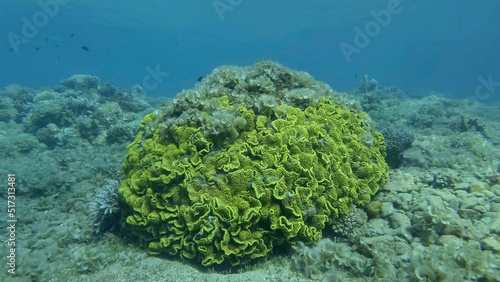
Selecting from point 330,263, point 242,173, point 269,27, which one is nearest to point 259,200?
point 242,173

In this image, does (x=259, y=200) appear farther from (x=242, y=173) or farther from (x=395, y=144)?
(x=395, y=144)

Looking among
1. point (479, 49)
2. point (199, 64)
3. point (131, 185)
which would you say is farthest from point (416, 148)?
point (199, 64)

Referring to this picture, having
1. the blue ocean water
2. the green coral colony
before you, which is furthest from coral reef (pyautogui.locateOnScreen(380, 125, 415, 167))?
the blue ocean water

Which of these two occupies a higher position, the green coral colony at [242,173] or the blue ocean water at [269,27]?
the blue ocean water at [269,27]

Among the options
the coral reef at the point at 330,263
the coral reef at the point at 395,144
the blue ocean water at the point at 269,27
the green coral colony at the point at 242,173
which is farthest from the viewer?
the blue ocean water at the point at 269,27

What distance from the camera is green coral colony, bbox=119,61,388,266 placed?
15.0 ft

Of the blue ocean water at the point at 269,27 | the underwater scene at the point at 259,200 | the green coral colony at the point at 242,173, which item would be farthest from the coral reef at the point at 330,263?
the blue ocean water at the point at 269,27

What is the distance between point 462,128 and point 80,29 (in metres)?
110

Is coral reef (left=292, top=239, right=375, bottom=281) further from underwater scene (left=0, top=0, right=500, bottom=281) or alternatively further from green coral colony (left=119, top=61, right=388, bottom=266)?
green coral colony (left=119, top=61, right=388, bottom=266)

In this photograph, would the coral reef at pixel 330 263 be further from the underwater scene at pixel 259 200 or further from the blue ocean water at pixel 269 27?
the blue ocean water at pixel 269 27

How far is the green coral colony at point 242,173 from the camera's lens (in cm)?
458

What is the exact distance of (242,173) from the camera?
4.78 m

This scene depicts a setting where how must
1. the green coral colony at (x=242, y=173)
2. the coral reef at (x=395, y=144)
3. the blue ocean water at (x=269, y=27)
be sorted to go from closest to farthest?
1. the green coral colony at (x=242, y=173)
2. the coral reef at (x=395, y=144)
3. the blue ocean water at (x=269, y=27)

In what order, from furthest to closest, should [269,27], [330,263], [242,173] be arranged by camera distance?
[269,27]
[242,173]
[330,263]
